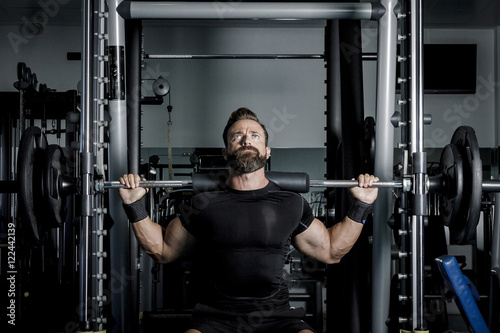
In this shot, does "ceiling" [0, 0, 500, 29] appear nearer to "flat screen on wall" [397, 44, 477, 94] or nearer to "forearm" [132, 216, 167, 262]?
"flat screen on wall" [397, 44, 477, 94]

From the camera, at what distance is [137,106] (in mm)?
2498

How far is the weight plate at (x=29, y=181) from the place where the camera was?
1686 mm

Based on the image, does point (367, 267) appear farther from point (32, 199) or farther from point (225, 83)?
point (225, 83)

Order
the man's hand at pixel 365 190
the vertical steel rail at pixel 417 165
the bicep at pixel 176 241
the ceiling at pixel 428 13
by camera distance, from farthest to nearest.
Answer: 1. the ceiling at pixel 428 13
2. the bicep at pixel 176 241
3. the man's hand at pixel 365 190
4. the vertical steel rail at pixel 417 165

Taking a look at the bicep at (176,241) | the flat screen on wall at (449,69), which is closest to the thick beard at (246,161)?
the bicep at (176,241)

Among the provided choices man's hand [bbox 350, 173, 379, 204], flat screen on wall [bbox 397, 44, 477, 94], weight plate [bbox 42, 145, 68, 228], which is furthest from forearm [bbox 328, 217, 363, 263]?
flat screen on wall [bbox 397, 44, 477, 94]

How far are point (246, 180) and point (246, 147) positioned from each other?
132 millimetres

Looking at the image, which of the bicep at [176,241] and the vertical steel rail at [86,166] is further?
the bicep at [176,241]

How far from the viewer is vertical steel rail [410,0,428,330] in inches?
69.0

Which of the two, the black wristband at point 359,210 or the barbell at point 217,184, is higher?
the barbell at point 217,184

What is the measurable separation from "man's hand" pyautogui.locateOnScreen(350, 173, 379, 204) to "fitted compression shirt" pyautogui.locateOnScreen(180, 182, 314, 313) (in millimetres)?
235

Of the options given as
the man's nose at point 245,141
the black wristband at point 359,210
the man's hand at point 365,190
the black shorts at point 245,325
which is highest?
the man's nose at point 245,141

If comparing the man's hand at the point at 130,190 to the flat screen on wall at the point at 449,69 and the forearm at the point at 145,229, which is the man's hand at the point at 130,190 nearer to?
the forearm at the point at 145,229

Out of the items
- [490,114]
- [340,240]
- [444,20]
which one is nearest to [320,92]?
[444,20]
